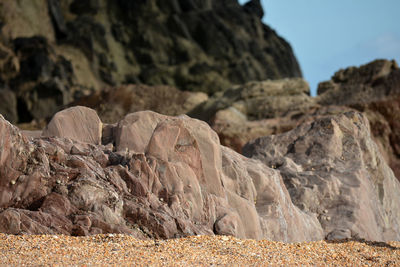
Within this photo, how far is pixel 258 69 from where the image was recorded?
5075 cm

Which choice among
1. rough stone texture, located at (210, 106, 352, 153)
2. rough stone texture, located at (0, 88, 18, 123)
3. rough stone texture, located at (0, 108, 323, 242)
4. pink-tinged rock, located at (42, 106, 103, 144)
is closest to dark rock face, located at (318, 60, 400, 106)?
rough stone texture, located at (210, 106, 352, 153)

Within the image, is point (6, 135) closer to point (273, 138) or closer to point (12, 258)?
point (12, 258)

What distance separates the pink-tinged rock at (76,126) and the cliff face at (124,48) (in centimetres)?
2758

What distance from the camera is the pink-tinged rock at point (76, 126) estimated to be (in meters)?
7.87

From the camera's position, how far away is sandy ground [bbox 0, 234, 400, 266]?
5.46 meters

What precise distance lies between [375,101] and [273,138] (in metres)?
8.62

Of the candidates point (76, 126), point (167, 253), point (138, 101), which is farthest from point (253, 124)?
point (167, 253)

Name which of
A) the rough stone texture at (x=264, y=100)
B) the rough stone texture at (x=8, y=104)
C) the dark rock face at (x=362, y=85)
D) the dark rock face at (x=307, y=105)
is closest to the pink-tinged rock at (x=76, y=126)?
the dark rock face at (x=307, y=105)

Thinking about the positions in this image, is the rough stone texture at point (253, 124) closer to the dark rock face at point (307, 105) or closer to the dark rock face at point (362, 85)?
the dark rock face at point (307, 105)

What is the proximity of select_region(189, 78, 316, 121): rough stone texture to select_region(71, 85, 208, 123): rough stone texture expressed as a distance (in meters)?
2.76

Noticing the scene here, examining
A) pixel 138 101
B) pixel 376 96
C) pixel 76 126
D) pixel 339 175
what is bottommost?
pixel 76 126

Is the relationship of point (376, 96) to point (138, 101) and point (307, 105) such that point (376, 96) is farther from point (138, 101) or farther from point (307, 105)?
point (138, 101)

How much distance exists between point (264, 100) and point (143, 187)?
1376 centimetres

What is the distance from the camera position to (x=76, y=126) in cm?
795
